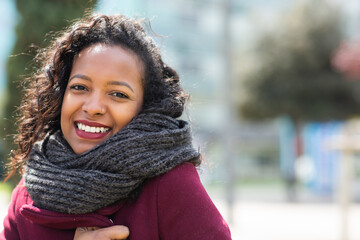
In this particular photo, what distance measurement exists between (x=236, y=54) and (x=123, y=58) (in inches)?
607

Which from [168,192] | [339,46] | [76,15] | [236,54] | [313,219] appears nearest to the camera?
[168,192]

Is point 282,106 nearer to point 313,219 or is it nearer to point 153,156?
point 313,219

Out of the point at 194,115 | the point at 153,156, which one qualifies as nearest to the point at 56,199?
the point at 153,156

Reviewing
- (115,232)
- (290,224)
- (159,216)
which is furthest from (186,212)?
(290,224)

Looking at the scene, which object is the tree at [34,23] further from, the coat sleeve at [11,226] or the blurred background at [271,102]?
the coat sleeve at [11,226]

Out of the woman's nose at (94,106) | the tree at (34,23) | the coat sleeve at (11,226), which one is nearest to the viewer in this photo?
the woman's nose at (94,106)

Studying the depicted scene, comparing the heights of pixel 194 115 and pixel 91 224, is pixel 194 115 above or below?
above

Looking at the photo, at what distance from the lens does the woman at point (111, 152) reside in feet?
4.14

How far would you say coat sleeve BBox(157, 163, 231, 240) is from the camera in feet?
3.98

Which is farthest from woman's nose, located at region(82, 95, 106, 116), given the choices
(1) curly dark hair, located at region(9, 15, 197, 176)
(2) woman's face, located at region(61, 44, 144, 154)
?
(1) curly dark hair, located at region(9, 15, 197, 176)

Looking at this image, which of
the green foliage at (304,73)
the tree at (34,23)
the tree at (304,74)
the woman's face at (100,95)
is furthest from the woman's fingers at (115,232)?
the green foliage at (304,73)

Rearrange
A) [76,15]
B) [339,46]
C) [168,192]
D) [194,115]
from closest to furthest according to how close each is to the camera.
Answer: [168,192] < [194,115] < [76,15] < [339,46]

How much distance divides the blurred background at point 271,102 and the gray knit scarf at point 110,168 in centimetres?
27

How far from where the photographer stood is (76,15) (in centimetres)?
333
